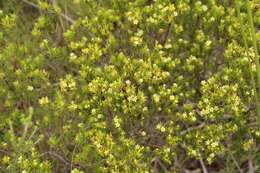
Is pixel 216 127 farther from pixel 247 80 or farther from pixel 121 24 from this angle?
pixel 121 24

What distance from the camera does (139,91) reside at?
10.8ft

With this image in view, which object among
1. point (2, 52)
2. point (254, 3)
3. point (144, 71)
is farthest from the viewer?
point (2, 52)

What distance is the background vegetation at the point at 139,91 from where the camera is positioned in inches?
130

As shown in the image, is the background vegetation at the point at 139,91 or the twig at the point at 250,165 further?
the twig at the point at 250,165

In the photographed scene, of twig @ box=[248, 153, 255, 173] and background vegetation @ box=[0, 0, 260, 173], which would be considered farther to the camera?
twig @ box=[248, 153, 255, 173]

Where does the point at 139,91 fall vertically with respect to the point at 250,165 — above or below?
above

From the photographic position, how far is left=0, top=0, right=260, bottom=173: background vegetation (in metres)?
3.30

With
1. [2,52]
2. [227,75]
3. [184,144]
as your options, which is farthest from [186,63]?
[2,52]

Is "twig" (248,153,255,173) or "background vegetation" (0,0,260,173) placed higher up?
"background vegetation" (0,0,260,173)

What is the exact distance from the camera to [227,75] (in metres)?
3.36

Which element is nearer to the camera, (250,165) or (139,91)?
(139,91)

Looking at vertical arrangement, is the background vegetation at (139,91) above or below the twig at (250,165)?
above

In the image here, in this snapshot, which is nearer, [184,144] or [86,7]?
[184,144]

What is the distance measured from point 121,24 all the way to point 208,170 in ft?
4.79
